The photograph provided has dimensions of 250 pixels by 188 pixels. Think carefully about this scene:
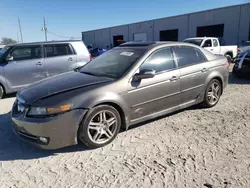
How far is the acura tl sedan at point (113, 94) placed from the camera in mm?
2965

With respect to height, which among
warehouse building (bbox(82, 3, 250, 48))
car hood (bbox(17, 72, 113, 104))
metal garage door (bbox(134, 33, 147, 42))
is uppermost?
warehouse building (bbox(82, 3, 250, 48))

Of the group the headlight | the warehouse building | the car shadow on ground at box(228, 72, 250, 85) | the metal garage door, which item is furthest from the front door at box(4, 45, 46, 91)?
the metal garage door

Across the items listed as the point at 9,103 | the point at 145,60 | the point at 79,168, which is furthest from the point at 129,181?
the point at 9,103

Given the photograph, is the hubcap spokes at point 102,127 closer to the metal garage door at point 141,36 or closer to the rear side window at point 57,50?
the rear side window at point 57,50

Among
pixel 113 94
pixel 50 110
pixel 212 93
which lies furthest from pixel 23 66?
pixel 212 93

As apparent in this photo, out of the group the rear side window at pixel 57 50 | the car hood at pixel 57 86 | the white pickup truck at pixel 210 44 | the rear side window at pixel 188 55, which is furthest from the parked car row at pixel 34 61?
the white pickup truck at pixel 210 44

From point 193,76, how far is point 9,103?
494 centimetres

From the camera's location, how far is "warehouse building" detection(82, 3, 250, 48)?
21397mm

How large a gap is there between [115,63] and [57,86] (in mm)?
1190

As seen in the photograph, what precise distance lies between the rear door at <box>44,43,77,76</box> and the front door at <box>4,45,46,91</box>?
22cm

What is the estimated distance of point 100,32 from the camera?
42.2 meters

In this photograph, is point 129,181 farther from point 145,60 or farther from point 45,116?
point 145,60

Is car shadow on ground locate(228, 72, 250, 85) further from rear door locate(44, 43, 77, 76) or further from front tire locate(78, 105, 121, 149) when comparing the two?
front tire locate(78, 105, 121, 149)

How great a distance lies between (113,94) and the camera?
3299 millimetres
